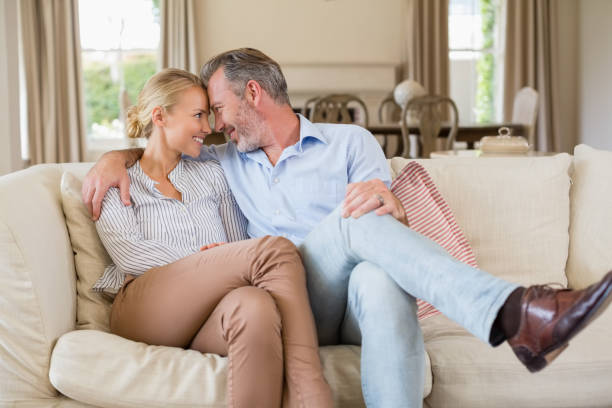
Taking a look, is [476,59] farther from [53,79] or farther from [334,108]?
[53,79]

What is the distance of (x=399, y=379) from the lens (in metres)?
1.38

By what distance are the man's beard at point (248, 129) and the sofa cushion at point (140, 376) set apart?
694 millimetres

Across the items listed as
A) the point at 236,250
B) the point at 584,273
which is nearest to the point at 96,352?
the point at 236,250

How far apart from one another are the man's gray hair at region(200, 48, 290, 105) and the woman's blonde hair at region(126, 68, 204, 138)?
0.34ft

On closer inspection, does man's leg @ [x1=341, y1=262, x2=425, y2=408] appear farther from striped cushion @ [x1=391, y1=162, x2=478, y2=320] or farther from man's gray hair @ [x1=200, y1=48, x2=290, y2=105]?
man's gray hair @ [x1=200, y1=48, x2=290, y2=105]

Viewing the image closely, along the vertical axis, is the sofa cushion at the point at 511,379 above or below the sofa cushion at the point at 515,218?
below

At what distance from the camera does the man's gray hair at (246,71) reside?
205 centimetres

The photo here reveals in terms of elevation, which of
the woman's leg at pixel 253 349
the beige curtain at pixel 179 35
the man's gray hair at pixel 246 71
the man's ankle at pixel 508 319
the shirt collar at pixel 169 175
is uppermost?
the beige curtain at pixel 179 35

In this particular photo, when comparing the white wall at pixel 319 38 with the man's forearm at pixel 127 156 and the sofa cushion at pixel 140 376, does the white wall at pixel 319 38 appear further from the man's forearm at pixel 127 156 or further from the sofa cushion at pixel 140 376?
the sofa cushion at pixel 140 376

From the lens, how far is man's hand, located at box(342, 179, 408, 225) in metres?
1.53

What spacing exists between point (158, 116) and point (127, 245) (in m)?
0.42

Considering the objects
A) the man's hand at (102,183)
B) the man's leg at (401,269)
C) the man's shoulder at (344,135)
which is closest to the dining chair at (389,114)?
the man's shoulder at (344,135)

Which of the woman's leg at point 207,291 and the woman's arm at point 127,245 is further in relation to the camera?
the woman's arm at point 127,245

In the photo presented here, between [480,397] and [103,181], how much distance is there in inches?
41.4
